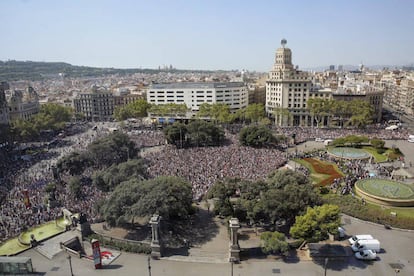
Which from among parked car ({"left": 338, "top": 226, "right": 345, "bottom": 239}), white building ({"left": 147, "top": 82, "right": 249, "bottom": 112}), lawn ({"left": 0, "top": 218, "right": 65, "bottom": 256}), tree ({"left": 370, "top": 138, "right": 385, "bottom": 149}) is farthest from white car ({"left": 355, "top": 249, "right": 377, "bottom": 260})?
white building ({"left": 147, "top": 82, "right": 249, "bottom": 112})

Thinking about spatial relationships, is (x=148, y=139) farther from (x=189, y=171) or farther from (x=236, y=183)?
(x=236, y=183)

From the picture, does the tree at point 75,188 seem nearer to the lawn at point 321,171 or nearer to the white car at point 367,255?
the lawn at point 321,171

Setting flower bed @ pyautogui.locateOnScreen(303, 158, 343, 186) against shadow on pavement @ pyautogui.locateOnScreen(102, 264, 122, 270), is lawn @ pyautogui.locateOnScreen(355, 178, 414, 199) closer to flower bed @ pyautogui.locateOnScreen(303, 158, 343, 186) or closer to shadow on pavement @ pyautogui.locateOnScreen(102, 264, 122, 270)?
flower bed @ pyautogui.locateOnScreen(303, 158, 343, 186)

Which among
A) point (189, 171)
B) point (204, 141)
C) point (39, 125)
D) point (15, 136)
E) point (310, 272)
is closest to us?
point (310, 272)

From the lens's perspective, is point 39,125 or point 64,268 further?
point 39,125

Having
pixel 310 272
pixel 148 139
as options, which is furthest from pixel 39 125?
pixel 310 272

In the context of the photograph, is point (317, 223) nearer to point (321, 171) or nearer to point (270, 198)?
point (270, 198)
